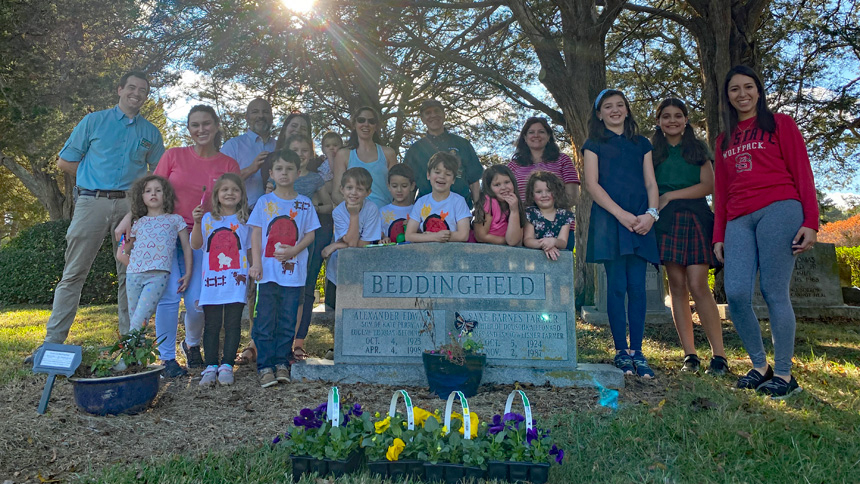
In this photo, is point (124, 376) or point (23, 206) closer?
point (124, 376)

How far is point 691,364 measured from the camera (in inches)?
168

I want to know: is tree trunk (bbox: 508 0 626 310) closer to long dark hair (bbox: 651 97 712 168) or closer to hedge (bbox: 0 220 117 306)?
long dark hair (bbox: 651 97 712 168)

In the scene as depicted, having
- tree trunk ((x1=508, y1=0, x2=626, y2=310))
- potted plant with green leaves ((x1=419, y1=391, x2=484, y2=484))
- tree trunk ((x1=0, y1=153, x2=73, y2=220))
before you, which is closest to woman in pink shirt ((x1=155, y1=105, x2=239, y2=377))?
potted plant with green leaves ((x1=419, y1=391, x2=484, y2=484))

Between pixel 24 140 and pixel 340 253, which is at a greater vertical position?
pixel 24 140

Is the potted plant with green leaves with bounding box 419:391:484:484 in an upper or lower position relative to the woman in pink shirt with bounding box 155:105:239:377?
lower

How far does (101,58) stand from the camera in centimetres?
759

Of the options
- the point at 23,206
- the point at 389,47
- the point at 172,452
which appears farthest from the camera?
the point at 23,206

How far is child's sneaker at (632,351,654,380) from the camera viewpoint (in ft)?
13.1

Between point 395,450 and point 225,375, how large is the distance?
83.2 inches

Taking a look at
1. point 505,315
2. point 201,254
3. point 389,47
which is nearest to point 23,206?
point 389,47

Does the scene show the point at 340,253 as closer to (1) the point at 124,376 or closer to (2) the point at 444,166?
(2) the point at 444,166

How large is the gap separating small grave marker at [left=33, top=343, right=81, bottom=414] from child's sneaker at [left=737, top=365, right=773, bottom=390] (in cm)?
394

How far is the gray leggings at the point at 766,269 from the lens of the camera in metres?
3.42

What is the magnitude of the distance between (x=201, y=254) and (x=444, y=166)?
198cm
